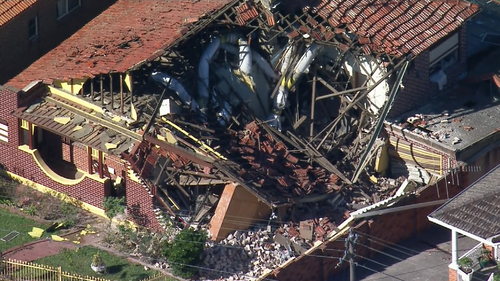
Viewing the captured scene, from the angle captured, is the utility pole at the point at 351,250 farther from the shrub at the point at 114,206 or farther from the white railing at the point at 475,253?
the shrub at the point at 114,206

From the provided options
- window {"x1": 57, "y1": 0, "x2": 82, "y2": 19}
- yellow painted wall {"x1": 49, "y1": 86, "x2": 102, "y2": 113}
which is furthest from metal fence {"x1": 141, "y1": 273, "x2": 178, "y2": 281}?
window {"x1": 57, "y1": 0, "x2": 82, "y2": 19}

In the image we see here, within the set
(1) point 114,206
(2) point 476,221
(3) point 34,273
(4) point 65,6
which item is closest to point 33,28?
(4) point 65,6

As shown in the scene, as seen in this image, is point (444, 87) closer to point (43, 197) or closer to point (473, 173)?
point (473, 173)

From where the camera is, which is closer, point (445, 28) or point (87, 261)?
point (87, 261)

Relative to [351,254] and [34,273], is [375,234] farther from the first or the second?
[34,273]

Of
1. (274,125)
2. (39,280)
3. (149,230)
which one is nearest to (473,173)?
(274,125)
